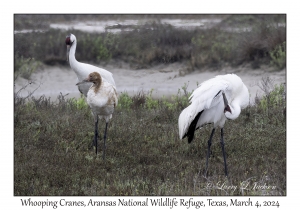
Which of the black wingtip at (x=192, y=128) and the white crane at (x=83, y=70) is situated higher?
the white crane at (x=83, y=70)

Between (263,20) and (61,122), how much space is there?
10.3 metres

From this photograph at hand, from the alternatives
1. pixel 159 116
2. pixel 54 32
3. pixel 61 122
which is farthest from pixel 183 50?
pixel 61 122

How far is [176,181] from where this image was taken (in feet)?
21.9

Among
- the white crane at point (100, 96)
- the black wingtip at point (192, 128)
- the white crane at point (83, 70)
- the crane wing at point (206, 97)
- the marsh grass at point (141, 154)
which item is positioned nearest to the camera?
the marsh grass at point (141, 154)

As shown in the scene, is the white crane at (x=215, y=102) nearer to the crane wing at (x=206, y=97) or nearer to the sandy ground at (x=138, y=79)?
the crane wing at (x=206, y=97)

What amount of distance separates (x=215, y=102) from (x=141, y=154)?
1.33m

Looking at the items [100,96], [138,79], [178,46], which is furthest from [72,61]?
[178,46]

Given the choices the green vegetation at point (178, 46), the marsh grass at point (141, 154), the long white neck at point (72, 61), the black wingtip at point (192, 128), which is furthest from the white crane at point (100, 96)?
the green vegetation at point (178, 46)

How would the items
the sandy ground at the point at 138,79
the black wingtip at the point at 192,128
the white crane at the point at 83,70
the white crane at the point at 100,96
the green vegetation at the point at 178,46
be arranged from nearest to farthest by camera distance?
the black wingtip at the point at 192,128, the white crane at the point at 100,96, the white crane at the point at 83,70, the green vegetation at the point at 178,46, the sandy ground at the point at 138,79

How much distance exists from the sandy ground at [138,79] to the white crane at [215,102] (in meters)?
7.70

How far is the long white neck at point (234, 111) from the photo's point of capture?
22.8ft

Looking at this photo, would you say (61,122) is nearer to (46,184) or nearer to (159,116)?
(159,116)

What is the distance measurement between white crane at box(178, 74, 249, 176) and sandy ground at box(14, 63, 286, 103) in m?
7.70

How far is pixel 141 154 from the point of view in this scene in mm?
7770
